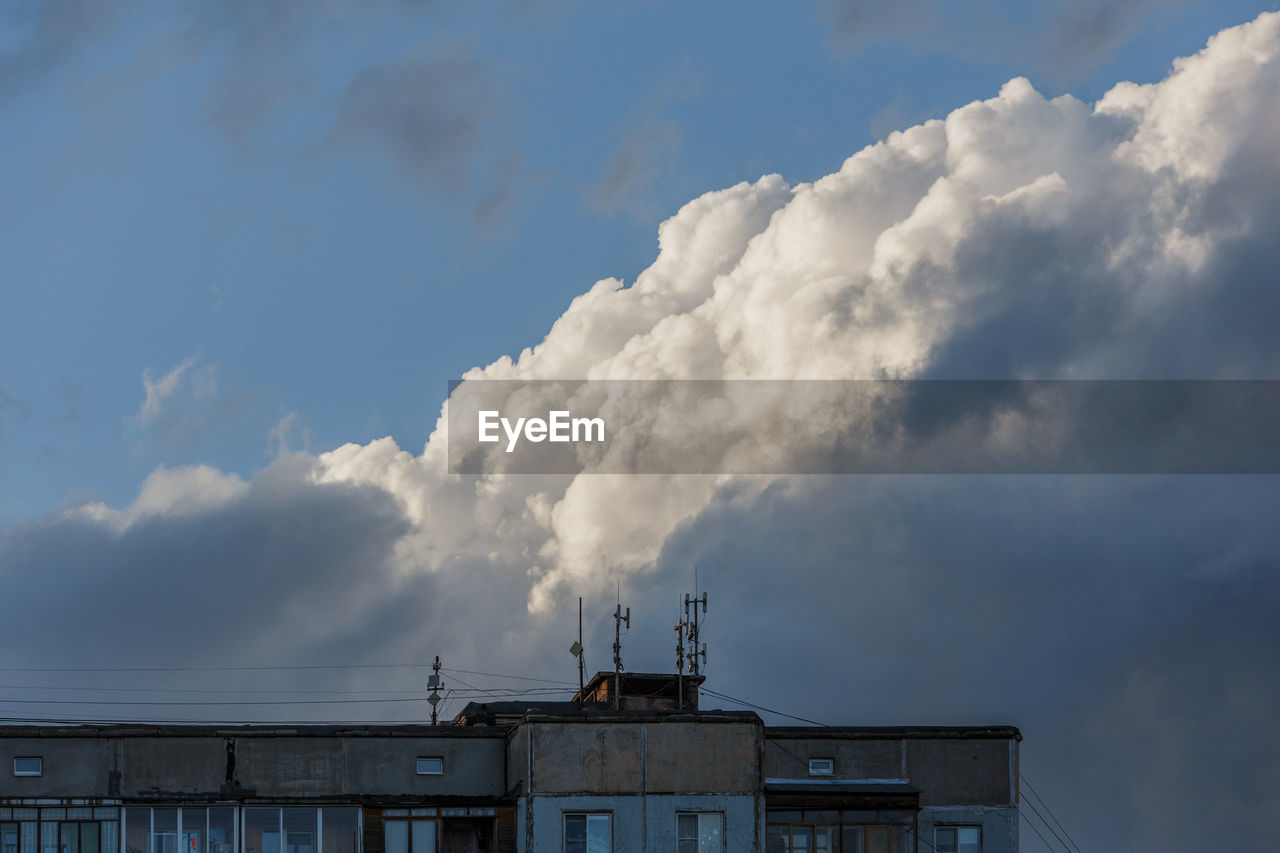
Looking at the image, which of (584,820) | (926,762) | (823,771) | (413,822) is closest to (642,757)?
(584,820)

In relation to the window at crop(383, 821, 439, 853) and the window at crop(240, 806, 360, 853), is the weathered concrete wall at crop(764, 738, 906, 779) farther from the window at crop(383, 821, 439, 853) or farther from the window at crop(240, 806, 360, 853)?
the window at crop(240, 806, 360, 853)

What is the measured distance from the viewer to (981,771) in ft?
257

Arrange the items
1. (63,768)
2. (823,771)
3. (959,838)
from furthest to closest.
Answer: (959,838) < (823,771) < (63,768)

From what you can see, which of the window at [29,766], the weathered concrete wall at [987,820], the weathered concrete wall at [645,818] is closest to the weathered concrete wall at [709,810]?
the weathered concrete wall at [645,818]

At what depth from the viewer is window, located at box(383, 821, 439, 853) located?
7381cm

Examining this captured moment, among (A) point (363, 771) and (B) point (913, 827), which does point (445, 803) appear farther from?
(B) point (913, 827)

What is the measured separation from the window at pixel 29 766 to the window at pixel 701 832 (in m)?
23.1

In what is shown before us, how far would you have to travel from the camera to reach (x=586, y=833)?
71938 mm

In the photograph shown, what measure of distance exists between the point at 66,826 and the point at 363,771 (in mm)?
10717

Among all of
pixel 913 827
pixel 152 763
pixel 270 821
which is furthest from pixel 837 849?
pixel 152 763

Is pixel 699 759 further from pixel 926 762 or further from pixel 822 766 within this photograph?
pixel 926 762

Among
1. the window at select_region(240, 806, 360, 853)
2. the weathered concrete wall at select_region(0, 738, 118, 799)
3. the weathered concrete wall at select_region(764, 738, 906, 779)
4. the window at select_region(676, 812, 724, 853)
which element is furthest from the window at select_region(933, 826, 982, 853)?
the weathered concrete wall at select_region(0, 738, 118, 799)

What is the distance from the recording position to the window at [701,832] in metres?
72.1

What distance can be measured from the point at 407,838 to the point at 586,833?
6859 mm
